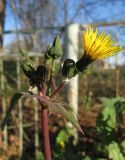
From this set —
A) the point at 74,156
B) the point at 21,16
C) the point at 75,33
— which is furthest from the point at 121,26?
the point at 21,16

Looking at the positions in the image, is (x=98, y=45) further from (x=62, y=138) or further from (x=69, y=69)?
(x=62, y=138)

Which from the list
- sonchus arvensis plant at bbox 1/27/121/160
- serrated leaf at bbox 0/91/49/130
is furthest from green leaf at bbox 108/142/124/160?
serrated leaf at bbox 0/91/49/130

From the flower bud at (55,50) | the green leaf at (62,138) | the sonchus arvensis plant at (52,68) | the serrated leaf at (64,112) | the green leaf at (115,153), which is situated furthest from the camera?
the green leaf at (62,138)

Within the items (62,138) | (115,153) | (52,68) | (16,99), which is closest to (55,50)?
(52,68)

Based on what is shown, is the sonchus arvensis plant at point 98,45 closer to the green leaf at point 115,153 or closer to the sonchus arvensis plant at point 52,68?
the sonchus arvensis plant at point 52,68

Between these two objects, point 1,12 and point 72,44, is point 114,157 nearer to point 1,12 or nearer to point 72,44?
point 72,44

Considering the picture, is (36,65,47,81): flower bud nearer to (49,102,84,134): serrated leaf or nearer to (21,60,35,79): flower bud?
(21,60,35,79): flower bud

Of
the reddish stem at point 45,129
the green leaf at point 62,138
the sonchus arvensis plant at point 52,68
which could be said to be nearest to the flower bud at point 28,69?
the sonchus arvensis plant at point 52,68

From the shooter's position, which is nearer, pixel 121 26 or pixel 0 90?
pixel 121 26
